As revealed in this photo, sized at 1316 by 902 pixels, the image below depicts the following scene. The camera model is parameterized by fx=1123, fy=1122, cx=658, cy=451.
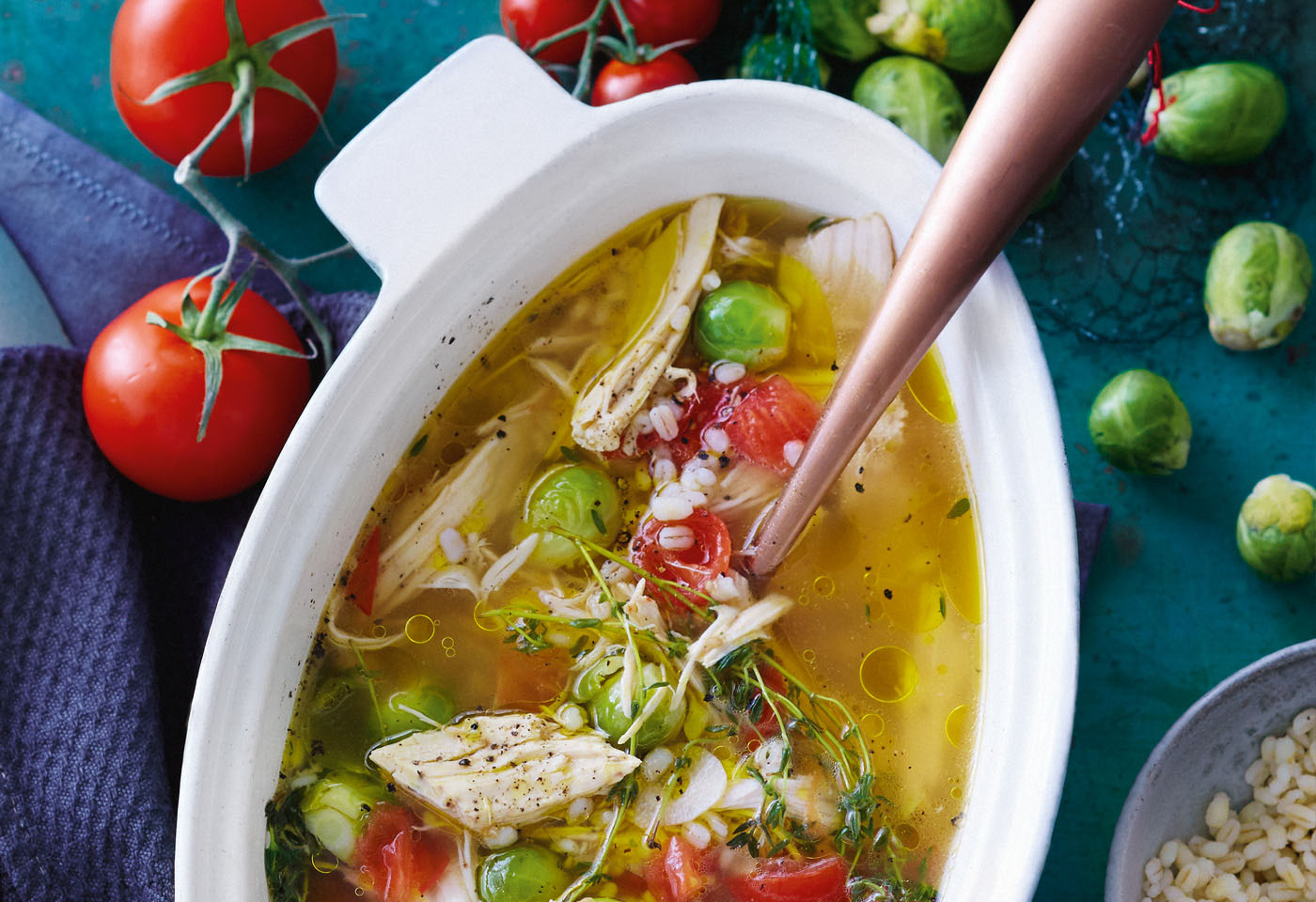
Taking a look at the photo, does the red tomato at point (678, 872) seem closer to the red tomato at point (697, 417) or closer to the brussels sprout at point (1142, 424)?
the red tomato at point (697, 417)

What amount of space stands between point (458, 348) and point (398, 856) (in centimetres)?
80

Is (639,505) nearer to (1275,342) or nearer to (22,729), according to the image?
(22,729)

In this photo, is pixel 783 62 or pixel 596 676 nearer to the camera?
pixel 596 676

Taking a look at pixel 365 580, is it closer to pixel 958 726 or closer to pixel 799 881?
pixel 799 881

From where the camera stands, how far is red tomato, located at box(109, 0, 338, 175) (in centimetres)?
196

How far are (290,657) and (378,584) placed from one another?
0.58 feet

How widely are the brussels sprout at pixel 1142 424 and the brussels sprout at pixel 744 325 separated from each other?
0.64 m

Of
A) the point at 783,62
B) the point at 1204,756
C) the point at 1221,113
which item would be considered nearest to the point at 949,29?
the point at 783,62

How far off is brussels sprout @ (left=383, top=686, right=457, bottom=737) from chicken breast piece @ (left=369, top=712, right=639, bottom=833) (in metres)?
0.05

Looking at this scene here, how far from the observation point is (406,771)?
5.54 ft

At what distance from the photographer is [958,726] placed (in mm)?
1787

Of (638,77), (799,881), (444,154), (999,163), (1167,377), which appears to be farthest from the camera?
(1167,377)

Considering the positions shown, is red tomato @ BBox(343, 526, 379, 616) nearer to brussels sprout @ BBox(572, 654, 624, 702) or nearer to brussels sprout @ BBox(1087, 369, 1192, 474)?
brussels sprout @ BBox(572, 654, 624, 702)

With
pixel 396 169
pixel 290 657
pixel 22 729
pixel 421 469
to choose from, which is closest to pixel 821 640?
pixel 421 469
